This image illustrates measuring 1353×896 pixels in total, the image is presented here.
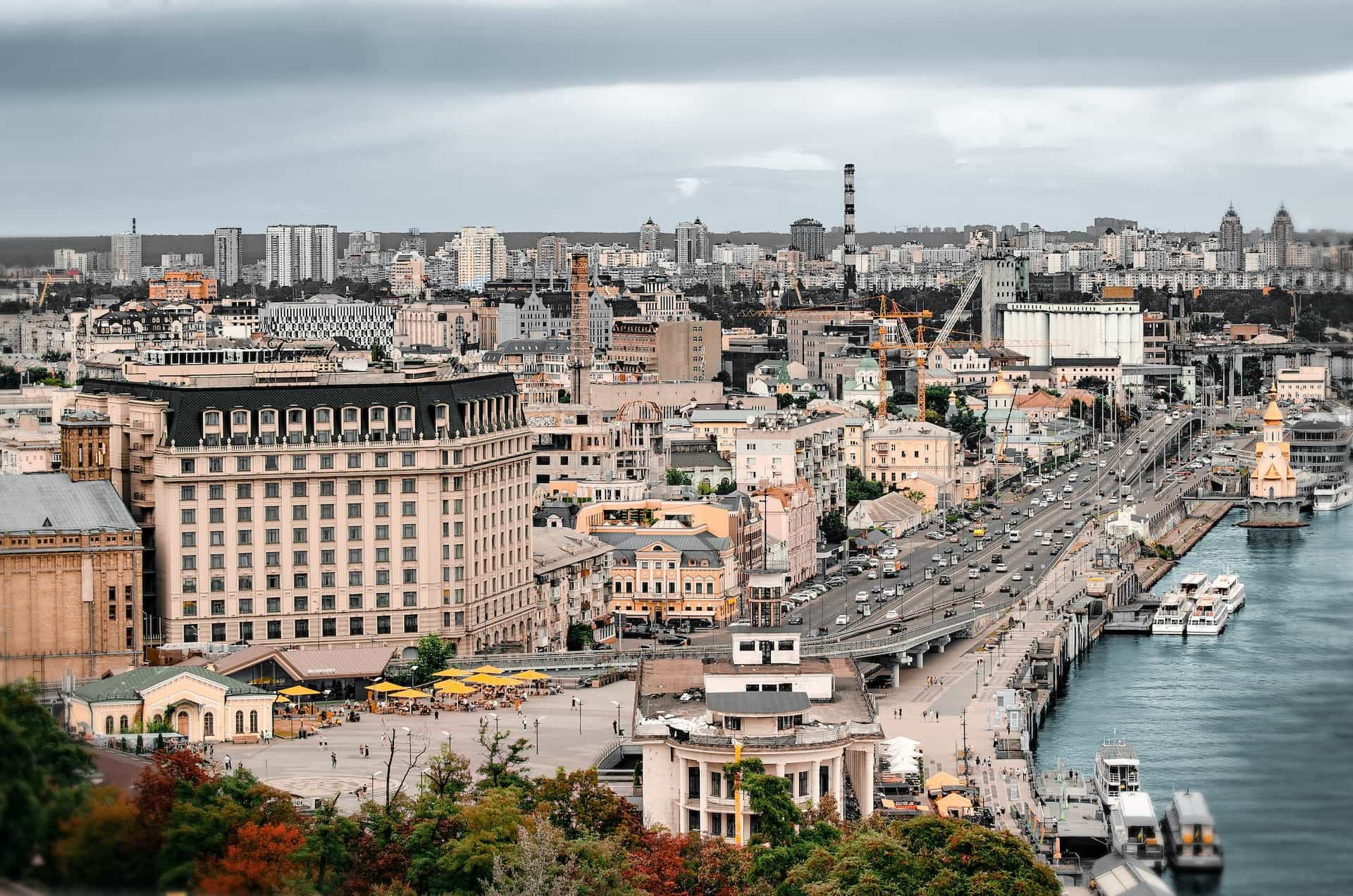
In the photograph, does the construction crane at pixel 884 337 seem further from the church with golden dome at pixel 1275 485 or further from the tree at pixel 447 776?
the tree at pixel 447 776

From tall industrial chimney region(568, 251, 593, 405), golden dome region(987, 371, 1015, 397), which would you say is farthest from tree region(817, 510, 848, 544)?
golden dome region(987, 371, 1015, 397)

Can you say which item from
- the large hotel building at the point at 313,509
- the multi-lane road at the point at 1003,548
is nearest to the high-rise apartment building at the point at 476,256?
the multi-lane road at the point at 1003,548

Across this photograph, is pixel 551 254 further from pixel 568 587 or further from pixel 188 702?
pixel 188 702

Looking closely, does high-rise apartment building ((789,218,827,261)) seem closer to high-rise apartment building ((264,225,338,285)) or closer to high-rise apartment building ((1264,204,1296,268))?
high-rise apartment building ((264,225,338,285))

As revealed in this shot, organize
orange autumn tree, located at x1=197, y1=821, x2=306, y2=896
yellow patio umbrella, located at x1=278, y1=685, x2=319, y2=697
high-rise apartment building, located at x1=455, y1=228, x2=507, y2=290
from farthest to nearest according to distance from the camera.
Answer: high-rise apartment building, located at x1=455, y1=228, x2=507, y2=290, yellow patio umbrella, located at x1=278, y1=685, x2=319, y2=697, orange autumn tree, located at x1=197, y1=821, x2=306, y2=896

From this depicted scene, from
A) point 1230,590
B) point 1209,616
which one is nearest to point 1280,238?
point 1209,616

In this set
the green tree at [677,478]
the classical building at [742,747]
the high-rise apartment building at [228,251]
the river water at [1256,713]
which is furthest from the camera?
the high-rise apartment building at [228,251]

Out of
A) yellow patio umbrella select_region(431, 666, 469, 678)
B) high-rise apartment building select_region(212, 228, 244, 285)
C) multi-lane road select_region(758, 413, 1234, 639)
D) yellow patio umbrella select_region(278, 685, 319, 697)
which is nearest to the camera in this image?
yellow patio umbrella select_region(278, 685, 319, 697)

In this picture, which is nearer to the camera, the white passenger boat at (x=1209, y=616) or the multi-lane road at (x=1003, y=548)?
the multi-lane road at (x=1003, y=548)
